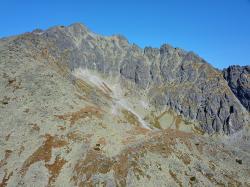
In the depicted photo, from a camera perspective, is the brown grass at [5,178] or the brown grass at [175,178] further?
the brown grass at [175,178]

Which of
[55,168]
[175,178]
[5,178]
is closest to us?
[5,178]

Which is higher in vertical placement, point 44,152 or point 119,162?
point 44,152

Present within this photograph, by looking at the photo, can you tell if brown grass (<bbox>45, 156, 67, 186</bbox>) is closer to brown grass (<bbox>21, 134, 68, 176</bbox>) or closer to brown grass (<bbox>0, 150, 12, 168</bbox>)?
brown grass (<bbox>21, 134, 68, 176</bbox>)

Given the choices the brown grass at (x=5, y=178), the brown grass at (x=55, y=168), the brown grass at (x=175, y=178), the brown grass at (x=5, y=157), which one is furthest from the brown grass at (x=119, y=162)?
the brown grass at (x=5, y=157)

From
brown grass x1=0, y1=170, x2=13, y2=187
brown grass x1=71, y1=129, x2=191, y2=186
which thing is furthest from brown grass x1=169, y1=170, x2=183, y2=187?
brown grass x1=0, y1=170, x2=13, y2=187

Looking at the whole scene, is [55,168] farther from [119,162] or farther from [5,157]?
[119,162]

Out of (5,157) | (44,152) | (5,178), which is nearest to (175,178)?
(44,152)

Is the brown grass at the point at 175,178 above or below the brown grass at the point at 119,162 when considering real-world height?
below

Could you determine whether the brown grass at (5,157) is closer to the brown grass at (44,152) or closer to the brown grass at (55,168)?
the brown grass at (44,152)

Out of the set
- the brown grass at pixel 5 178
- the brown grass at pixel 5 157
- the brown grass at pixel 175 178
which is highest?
the brown grass at pixel 5 157

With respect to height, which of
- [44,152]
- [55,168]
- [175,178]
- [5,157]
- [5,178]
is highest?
[44,152]

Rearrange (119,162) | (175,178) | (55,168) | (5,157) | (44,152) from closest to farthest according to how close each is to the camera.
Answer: (119,162) → (175,178) → (55,168) → (5,157) → (44,152)

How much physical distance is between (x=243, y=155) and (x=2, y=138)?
58421 millimetres

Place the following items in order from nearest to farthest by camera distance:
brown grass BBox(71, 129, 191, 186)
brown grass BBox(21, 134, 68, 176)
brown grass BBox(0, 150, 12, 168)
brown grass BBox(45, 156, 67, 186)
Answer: brown grass BBox(71, 129, 191, 186) < brown grass BBox(45, 156, 67, 186) < brown grass BBox(21, 134, 68, 176) < brown grass BBox(0, 150, 12, 168)
